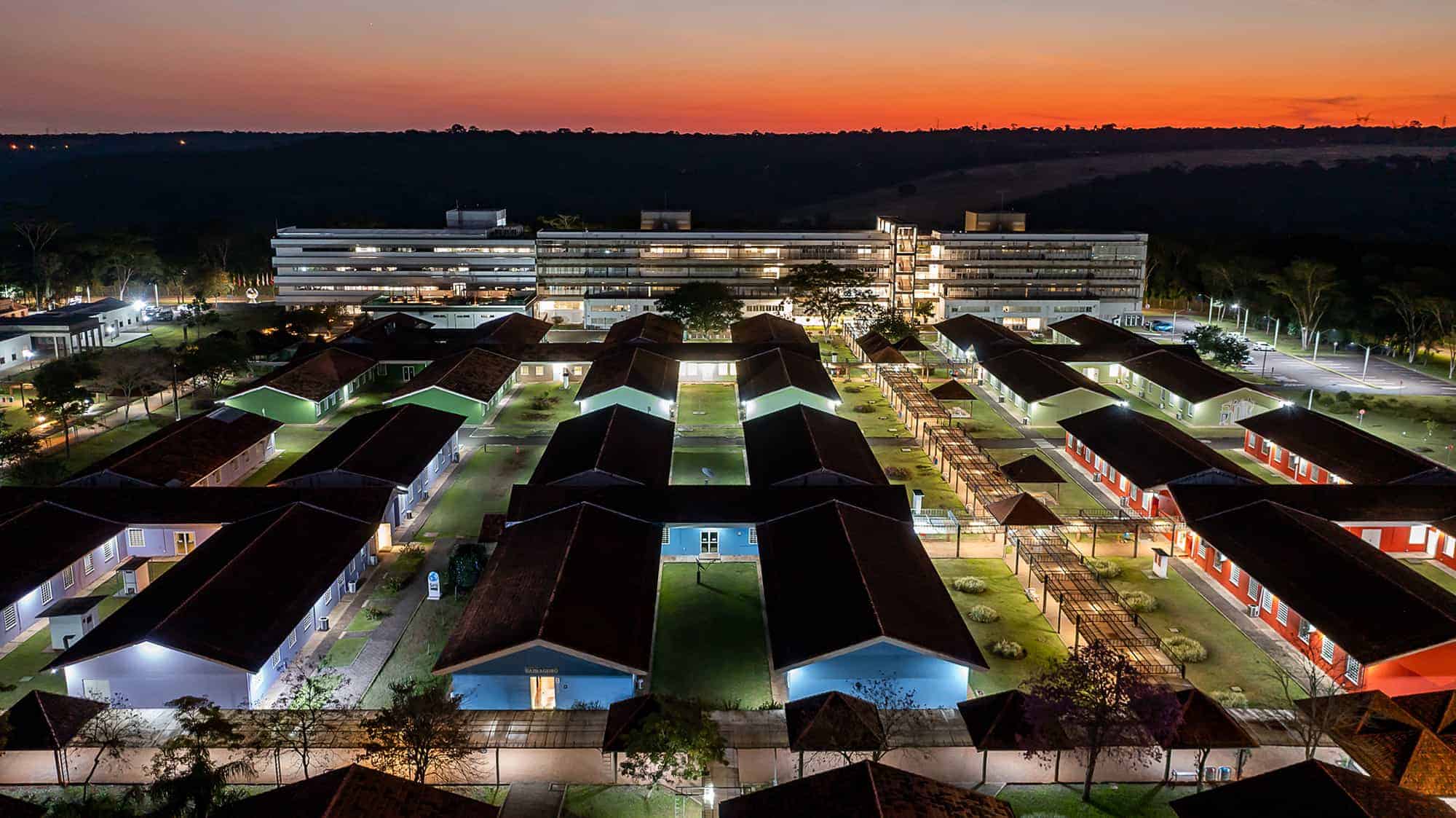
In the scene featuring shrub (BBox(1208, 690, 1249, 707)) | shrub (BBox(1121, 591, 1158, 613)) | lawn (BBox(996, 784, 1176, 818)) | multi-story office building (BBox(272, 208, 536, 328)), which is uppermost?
multi-story office building (BBox(272, 208, 536, 328))

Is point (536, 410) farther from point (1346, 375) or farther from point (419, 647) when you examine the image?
point (1346, 375)

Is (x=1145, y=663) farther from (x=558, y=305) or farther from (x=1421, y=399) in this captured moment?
(x=558, y=305)

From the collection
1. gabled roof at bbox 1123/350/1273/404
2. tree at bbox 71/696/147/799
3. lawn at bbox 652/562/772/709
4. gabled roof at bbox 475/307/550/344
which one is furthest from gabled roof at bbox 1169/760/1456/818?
gabled roof at bbox 475/307/550/344

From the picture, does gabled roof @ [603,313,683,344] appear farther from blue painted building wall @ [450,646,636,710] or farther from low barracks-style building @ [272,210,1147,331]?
blue painted building wall @ [450,646,636,710]

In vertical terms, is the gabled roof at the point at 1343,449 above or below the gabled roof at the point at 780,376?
below

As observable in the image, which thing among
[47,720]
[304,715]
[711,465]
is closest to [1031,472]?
[711,465]

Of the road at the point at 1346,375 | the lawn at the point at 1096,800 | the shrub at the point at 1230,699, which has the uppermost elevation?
the road at the point at 1346,375

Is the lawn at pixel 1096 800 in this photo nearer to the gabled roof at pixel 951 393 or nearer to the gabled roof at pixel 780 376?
the gabled roof at pixel 780 376

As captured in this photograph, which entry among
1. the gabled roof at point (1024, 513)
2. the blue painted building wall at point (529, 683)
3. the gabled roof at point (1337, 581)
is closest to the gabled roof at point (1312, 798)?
the gabled roof at point (1337, 581)
